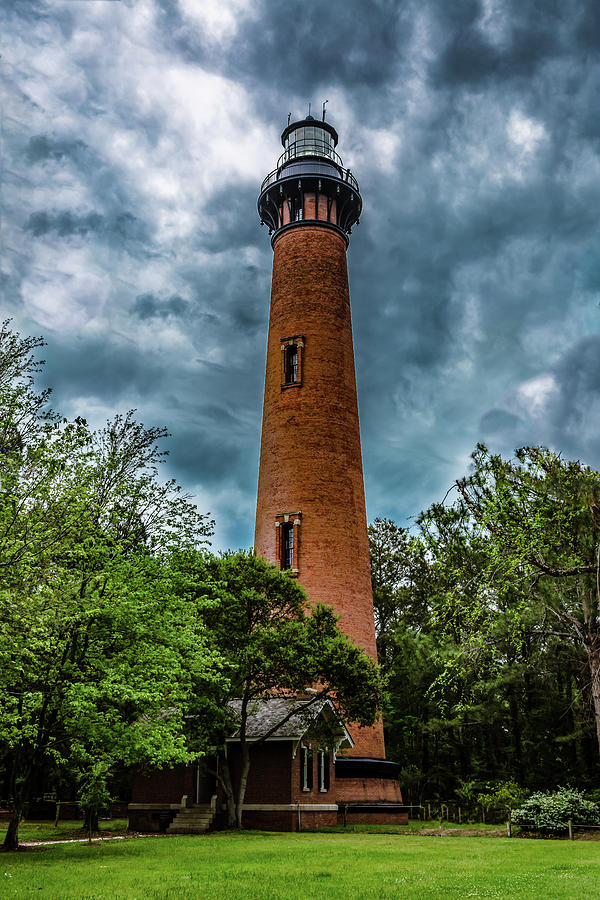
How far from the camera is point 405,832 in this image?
82.2ft

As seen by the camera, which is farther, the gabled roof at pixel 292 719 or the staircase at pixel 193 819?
the staircase at pixel 193 819

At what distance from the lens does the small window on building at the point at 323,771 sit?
25.2 metres

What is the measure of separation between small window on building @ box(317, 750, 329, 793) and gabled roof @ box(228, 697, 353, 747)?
713mm

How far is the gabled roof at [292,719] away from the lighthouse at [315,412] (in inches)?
119

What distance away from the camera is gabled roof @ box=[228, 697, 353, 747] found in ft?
77.2

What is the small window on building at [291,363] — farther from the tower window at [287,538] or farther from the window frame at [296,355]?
the tower window at [287,538]

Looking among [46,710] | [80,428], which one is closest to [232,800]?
[46,710]

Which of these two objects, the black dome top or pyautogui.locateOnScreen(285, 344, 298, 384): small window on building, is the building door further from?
the black dome top

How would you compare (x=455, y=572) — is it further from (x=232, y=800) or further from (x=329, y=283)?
(x=329, y=283)

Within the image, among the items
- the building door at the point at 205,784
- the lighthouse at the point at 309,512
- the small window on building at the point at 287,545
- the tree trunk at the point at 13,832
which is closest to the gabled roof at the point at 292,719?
the lighthouse at the point at 309,512

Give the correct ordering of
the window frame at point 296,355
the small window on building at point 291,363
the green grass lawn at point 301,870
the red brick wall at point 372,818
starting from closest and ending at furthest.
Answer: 1. the green grass lawn at point 301,870
2. the red brick wall at point 372,818
3. the window frame at point 296,355
4. the small window on building at point 291,363

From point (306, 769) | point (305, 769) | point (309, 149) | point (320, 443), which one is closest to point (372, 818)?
point (306, 769)

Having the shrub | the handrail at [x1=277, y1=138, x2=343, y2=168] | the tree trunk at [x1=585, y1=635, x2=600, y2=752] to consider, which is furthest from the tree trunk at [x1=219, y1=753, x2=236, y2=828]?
the handrail at [x1=277, y1=138, x2=343, y2=168]

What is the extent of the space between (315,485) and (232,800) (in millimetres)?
11341
